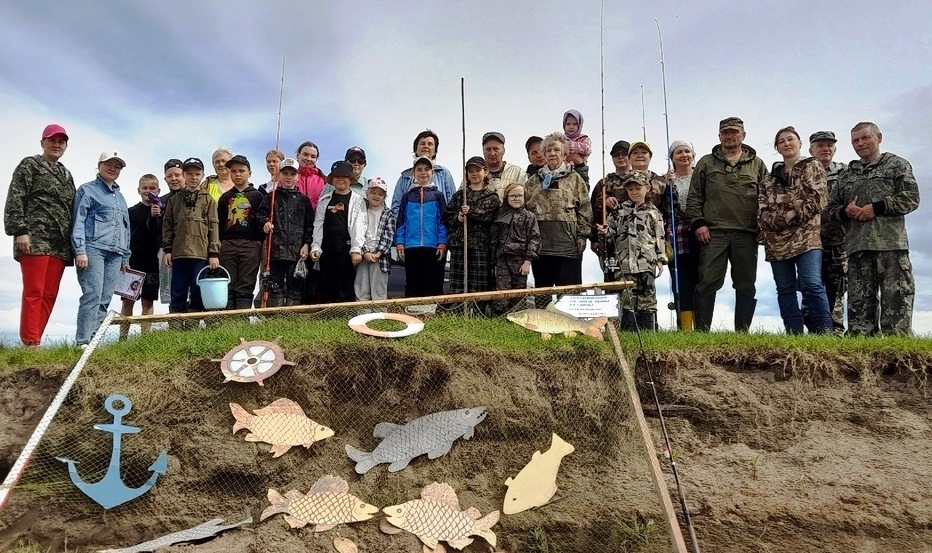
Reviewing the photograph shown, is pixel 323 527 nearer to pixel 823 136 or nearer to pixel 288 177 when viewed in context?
pixel 288 177

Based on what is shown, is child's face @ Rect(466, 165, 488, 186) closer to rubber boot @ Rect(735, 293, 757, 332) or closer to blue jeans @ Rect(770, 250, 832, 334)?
rubber boot @ Rect(735, 293, 757, 332)

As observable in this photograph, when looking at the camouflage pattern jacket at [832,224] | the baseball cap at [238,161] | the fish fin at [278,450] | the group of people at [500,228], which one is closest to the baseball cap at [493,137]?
the group of people at [500,228]

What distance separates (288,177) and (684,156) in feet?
16.4

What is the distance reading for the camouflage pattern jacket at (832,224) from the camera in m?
7.73

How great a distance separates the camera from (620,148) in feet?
28.7

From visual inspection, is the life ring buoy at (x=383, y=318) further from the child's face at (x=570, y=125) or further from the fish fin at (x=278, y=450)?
the child's face at (x=570, y=125)

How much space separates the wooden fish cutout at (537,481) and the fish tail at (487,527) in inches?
4.9

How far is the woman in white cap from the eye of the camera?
287 inches

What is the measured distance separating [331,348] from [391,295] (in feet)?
7.80

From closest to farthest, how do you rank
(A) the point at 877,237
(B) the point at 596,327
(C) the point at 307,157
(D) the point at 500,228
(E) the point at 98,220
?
1. (B) the point at 596,327
2. (A) the point at 877,237
3. (E) the point at 98,220
4. (D) the point at 500,228
5. (C) the point at 307,157

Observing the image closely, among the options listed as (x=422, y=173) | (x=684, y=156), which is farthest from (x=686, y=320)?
(x=422, y=173)

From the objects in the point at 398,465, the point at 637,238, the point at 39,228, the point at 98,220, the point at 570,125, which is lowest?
the point at 398,465

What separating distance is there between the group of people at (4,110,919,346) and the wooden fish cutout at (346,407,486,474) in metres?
2.01

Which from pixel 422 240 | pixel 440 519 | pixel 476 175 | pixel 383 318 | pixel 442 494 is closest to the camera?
pixel 440 519
